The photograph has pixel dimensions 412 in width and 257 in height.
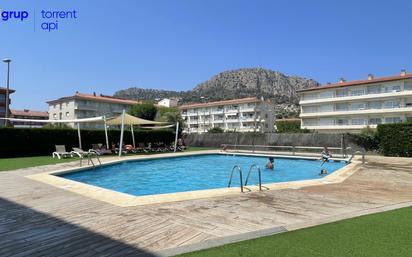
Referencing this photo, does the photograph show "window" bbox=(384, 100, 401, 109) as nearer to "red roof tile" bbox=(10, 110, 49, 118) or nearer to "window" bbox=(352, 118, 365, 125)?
"window" bbox=(352, 118, 365, 125)

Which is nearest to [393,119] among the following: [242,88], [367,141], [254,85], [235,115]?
[367,141]

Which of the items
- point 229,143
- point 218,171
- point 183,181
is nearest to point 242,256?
point 183,181

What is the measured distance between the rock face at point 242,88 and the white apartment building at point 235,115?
2043 inches

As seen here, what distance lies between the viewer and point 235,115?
305 feet

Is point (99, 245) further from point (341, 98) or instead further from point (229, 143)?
point (341, 98)

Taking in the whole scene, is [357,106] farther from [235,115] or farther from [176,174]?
[176,174]

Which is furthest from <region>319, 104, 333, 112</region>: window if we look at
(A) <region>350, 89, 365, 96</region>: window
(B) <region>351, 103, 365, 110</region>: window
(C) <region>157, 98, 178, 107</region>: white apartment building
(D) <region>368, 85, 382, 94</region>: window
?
(C) <region>157, 98, 178, 107</region>: white apartment building

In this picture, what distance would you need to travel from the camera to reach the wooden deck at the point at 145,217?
4488 mm

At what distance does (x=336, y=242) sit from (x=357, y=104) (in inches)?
2405

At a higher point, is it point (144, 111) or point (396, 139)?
point (144, 111)

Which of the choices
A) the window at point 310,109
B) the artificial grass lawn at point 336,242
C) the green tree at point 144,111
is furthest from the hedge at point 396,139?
the green tree at point 144,111

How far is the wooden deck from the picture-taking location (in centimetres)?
449

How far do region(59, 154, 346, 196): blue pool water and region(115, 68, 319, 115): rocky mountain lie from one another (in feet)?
433

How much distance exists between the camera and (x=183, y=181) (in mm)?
15898
